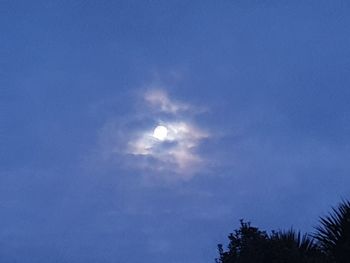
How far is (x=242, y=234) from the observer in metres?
14.8

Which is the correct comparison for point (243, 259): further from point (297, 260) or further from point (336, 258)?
point (336, 258)

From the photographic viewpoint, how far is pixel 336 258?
15.0 meters

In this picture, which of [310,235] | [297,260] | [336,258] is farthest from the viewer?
[310,235]

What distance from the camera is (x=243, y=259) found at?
46.5 feet

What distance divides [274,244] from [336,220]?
241 centimetres

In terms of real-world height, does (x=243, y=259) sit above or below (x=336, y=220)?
below

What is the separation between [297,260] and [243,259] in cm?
118

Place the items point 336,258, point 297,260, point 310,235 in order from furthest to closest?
point 310,235 → point 336,258 → point 297,260

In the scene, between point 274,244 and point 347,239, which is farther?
point 347,239

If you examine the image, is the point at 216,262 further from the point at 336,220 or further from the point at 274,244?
the point at 336,220

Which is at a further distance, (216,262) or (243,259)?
(216,262)

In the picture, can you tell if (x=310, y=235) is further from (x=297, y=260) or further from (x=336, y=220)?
(x=297, y=260)

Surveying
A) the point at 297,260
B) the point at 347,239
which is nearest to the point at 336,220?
the point at 347,239

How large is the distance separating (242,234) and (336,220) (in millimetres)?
2602
